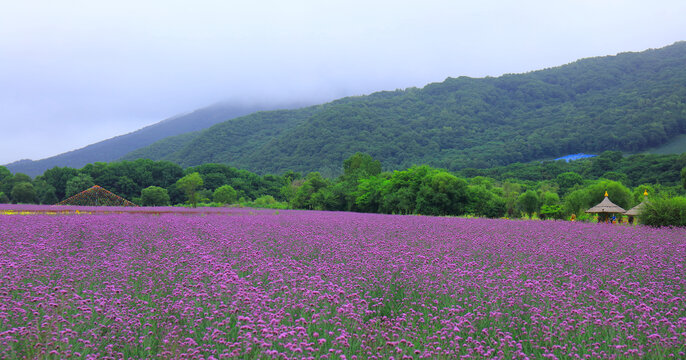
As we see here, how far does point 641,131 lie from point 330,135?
178ft

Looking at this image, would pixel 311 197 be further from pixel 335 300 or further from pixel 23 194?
pixel 335 300

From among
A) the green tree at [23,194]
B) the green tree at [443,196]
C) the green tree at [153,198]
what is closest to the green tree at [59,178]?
the green tree at [23,194]

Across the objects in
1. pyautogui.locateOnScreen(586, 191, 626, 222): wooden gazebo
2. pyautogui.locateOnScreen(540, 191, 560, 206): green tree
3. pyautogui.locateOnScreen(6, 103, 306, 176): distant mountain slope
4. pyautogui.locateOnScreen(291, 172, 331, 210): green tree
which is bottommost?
pyautogui.locateOnScreen(540, 191, 560, 206): green tree

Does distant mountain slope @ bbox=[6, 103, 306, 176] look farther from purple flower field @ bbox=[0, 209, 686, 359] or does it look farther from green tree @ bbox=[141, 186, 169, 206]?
purple flower field @ bbox=[0, 209, 686, 359]

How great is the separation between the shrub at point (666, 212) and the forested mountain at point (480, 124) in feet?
185

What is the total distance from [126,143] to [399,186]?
432ft

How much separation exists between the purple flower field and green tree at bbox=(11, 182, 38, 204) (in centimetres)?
4314

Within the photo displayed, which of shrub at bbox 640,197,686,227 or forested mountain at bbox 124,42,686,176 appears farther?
forested mountain at bbox 124,42,686,176

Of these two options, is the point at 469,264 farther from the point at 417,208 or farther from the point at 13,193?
the point at 13,193

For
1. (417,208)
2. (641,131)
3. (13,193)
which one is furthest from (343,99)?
(417,208)

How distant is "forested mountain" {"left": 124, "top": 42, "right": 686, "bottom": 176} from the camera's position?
78.2m

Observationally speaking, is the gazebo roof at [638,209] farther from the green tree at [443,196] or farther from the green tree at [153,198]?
the green tree at [153,198]

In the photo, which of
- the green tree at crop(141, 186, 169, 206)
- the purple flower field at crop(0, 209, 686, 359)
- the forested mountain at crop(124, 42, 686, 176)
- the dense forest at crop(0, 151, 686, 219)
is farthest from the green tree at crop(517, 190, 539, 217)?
the forested mountain at crop(124, 42, 686, 176)

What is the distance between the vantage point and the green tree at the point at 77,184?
49.7 meters
